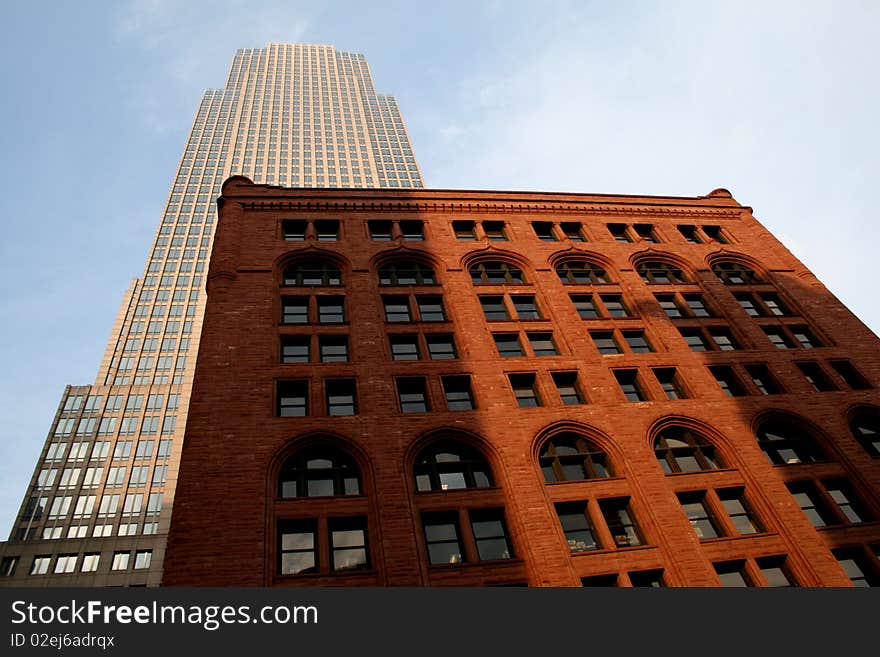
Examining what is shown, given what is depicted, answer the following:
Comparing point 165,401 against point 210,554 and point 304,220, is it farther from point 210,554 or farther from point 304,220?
point 210,554

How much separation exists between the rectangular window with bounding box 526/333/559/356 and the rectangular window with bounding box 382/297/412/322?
20.3 ft

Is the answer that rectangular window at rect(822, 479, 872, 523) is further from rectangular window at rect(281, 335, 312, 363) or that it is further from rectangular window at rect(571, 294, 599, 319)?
rectangular window at rect(281, 335, 312, 363)

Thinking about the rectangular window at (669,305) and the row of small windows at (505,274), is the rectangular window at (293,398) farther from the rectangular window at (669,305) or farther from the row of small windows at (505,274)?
the rectangular window at (669,305)

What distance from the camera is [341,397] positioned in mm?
24703

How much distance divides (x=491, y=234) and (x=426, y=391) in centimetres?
1469

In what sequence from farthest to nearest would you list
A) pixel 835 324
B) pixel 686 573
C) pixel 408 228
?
pixel 408 228 → pixel 835 324 → pixel 686 573

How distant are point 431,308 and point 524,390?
6.83m

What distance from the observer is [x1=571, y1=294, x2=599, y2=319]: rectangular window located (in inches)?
1213

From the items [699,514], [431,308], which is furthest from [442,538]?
[431,308]

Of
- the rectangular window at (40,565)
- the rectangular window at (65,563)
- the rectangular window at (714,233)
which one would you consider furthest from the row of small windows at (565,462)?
the rectangular window at (40,565)

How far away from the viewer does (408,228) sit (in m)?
35.1

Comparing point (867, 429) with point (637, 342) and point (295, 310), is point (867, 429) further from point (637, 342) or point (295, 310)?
point (295, 310)

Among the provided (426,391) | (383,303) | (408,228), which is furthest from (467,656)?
(408,228)

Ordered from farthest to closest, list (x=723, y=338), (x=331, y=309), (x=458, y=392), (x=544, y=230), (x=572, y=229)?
(x=572, y=229), (x=544, y=230), (x=723, y=338), (x=331, y=309), (x=458, y=392)
